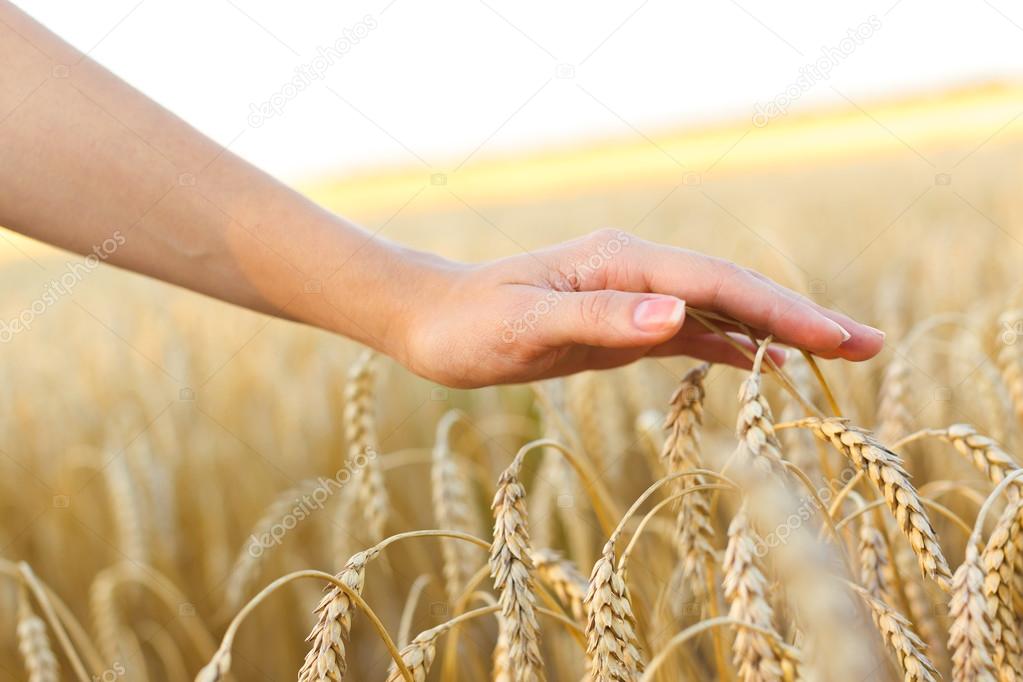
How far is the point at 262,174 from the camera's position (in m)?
1.17

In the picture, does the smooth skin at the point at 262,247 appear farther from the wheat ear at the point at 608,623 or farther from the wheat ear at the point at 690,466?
the wheat ear at the point at 608,623

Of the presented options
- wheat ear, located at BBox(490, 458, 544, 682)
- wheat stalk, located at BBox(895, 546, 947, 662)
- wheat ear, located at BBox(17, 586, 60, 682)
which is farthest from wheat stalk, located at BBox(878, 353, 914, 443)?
wheat ear, located at BBox(17, 586, 60, 682)

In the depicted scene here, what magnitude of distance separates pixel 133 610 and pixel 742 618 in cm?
200

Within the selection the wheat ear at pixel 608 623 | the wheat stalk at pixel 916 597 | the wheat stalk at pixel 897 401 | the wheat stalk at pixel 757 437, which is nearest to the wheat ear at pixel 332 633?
the wheat ear at pixel 608 623

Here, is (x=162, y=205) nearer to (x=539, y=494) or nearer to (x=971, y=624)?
(x=539, y=494)

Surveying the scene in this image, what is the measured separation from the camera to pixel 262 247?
1.15m

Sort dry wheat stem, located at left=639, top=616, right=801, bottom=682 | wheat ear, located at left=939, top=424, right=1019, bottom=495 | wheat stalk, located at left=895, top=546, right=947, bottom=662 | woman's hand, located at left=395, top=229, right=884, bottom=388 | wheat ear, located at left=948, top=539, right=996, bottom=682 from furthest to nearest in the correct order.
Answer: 1. wheat stalk, located at left=895, top=546, right=947, bottom=662
2. woman's hand, located at left=395, top=229, right=884, bottom=388
3. wheat ear, located at left=939, top=424, right=1019, bottom=495
4. wheat ear, located at left=948, top=539, right=996, bottom=682
5. dry wheat stem, located at left=639, top=616, right=801, bottom=682

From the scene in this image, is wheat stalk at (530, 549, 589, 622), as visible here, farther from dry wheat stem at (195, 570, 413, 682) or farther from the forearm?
the forearm

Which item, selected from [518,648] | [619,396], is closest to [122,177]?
[518,648]

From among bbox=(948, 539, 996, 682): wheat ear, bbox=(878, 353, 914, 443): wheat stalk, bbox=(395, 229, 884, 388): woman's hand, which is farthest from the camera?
bbox=(878, 353, 914, 443): wheat stalk

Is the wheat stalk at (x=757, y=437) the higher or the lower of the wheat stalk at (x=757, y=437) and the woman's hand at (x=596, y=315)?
the lower

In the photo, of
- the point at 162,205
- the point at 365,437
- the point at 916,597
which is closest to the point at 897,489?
A: the point at 916,597

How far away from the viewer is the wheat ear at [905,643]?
64 cm

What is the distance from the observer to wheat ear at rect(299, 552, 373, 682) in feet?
2.13
